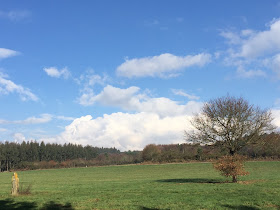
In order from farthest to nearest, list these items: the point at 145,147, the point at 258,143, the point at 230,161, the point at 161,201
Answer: the point at 145,147 → the point at 258,143 → the point at 230,161 → the point at 161,201

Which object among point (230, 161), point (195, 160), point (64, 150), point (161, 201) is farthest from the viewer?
point (64, 150)

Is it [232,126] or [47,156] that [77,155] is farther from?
[232,126]

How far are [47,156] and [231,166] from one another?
157m

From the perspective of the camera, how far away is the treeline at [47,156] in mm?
132250

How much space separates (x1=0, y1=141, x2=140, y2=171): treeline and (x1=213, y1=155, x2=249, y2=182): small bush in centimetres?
10962

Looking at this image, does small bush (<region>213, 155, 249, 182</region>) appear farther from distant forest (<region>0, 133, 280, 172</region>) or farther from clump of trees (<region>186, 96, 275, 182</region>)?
distant forest (<region>0, 133, 280, 172</region>)

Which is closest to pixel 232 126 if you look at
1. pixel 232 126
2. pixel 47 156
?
pixel 232 126

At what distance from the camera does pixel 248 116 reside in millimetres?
32375

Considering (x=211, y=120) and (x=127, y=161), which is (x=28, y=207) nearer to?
(x=211, y=120)

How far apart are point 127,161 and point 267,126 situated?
108 m

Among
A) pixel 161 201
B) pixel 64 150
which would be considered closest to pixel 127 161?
pixel 64 150

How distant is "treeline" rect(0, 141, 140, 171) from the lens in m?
132

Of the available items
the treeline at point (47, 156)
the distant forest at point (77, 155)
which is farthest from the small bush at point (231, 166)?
the treeline at point (47, 156)

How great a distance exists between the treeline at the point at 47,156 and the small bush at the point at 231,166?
360 feet
